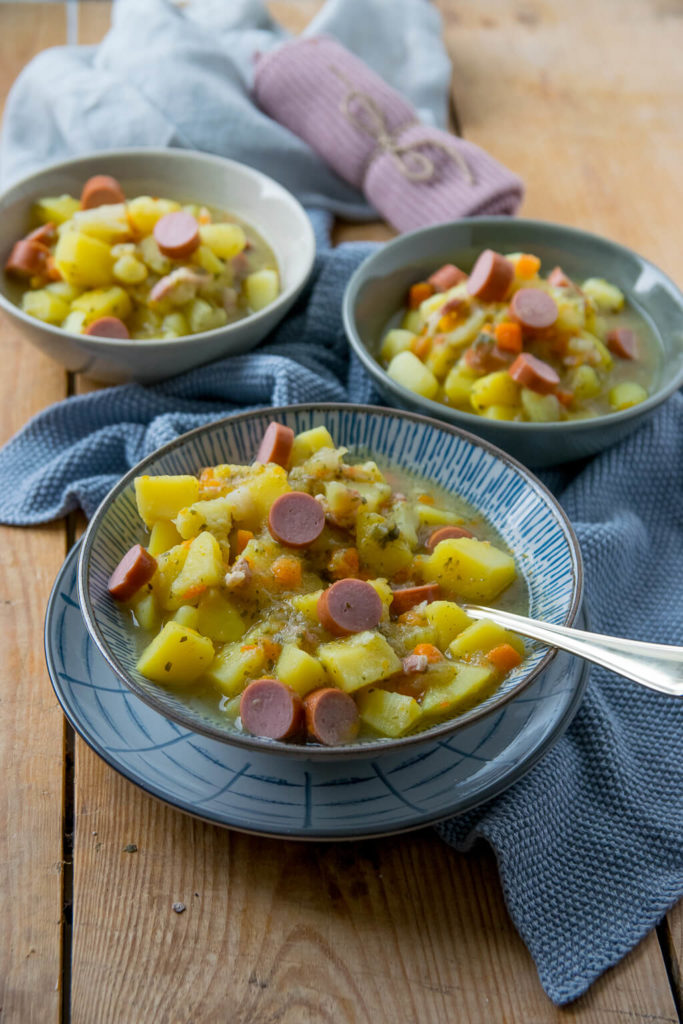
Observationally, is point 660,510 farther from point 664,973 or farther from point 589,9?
point 589,9

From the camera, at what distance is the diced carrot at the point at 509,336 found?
204cm

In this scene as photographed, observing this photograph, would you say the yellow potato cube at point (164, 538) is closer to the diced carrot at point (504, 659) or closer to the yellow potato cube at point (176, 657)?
the yellow potato cube at point (176, 657)

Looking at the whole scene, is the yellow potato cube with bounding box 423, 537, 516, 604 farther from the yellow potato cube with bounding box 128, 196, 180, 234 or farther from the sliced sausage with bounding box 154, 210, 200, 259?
the yellow potato cube with bounding box 128, 196, 180, 234

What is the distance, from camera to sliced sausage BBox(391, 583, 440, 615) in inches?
58.5

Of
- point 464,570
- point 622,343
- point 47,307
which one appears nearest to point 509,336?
point 622,343

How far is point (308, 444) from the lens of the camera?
1.69 meters

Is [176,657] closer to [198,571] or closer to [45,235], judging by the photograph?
[198,571]

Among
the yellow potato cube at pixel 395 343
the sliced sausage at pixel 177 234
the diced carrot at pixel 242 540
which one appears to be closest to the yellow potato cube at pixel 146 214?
the sliced sausage at pixel 177 234

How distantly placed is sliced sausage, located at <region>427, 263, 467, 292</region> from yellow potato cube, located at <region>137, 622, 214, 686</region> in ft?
3.97

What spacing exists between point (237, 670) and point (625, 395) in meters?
1.11

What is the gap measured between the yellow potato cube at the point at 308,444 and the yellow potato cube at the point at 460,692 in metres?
0.48

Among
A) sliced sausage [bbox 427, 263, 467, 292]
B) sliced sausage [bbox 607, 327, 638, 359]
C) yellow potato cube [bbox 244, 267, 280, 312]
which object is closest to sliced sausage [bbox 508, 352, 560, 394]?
sliced sausage [bbox 607, 327, 638, 359]

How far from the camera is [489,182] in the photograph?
2561 mm

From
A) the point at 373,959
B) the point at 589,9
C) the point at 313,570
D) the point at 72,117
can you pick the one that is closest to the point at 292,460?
the point at 313,570
